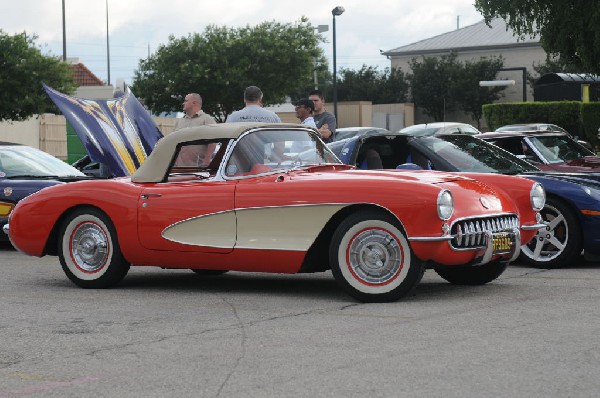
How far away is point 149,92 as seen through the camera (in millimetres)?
57469

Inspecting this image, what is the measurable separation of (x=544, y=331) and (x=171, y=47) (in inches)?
2050

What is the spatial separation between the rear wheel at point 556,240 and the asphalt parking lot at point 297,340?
728 millimetres

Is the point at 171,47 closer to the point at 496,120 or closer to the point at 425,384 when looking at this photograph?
the point at 496,120

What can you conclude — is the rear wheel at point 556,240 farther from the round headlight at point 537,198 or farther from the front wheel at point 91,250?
the front wheel at point 91,250

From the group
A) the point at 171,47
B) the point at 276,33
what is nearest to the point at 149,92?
the point at 171,47

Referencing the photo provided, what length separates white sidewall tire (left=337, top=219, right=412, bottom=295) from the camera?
841cm

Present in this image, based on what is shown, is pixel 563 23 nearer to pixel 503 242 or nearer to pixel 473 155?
pixel 473 155

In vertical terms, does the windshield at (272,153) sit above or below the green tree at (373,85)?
below

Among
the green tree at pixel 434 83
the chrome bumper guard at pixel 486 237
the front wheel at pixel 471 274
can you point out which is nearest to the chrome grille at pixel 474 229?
the chrome bumper guard at pixel 486 237

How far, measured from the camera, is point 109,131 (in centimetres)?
1238

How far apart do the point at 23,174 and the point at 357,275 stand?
7.23 meters

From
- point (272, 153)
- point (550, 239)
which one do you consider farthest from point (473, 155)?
point (272, 153)

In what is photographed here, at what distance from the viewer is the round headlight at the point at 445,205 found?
8305mm

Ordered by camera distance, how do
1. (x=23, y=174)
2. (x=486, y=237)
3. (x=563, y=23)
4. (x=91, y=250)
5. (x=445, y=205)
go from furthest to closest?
(x=563, y=23) < (x=23, y=174) < (x=91, y=250) < (x=486, y=237) < (x=445, y=205)
